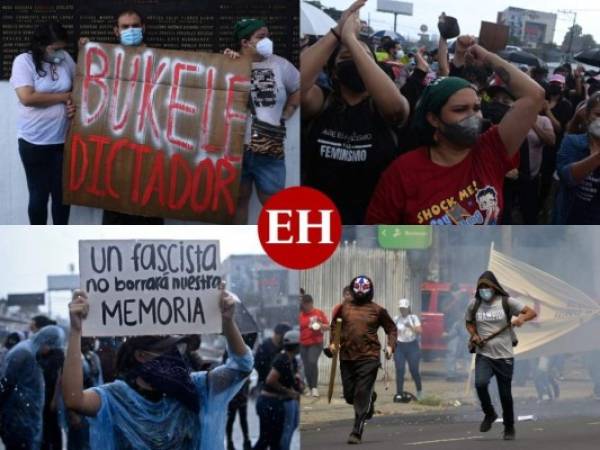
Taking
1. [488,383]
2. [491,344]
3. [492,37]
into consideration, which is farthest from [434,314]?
[492,37]

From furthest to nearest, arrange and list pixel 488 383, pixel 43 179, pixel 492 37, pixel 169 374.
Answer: pixel 488 383, pixel 492 37, pixel 169 374, pixel 43 179

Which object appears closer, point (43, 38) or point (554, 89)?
point (43, 38)

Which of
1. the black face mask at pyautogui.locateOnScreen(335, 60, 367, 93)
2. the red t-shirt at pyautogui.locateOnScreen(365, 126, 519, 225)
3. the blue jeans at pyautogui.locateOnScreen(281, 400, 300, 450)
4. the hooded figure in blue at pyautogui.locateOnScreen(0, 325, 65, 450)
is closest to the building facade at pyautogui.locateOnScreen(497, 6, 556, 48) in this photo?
the red t-shirt at pyautogui.locateOnScreen(365, 126, 519, 225)

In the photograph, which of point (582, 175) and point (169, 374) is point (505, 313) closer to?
point (582, 175)

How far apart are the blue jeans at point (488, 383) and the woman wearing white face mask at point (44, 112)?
199 cm

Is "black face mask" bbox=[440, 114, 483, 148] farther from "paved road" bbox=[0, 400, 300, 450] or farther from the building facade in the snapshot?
"paved road" bbox=[0, 400, 300, 450]

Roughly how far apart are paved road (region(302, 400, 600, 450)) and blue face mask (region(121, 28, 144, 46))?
6.14 feet

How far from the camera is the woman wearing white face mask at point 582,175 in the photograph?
6.79m

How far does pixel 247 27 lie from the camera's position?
6.40 metres

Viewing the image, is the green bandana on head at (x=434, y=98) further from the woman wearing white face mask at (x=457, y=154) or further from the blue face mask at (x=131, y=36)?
the blue face mask at (x=131, y=36)

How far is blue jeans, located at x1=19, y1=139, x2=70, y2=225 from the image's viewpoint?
21.3 feet

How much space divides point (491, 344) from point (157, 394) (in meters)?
1.53

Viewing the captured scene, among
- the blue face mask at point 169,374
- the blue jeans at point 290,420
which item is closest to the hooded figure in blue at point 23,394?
the blue face mask at point 169,374

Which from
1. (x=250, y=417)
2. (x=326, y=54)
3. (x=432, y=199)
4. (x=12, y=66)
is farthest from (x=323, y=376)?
(x=12, y=66)
